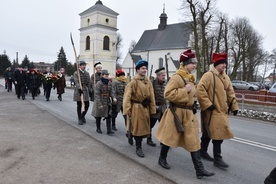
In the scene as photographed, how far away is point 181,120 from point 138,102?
125 cm

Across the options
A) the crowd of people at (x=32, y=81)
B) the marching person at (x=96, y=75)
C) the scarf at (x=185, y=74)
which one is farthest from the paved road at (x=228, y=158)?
the crowd of people at (x=32, y=81)

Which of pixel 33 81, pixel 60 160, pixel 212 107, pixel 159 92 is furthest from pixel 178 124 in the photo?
pixel 33 81

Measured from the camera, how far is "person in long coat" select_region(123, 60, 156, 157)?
5312 mm

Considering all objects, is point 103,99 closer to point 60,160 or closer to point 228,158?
point 60,160

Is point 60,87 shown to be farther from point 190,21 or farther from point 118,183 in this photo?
point 190,21

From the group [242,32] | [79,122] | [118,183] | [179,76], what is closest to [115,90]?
[79,122]

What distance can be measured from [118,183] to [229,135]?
2.11 m

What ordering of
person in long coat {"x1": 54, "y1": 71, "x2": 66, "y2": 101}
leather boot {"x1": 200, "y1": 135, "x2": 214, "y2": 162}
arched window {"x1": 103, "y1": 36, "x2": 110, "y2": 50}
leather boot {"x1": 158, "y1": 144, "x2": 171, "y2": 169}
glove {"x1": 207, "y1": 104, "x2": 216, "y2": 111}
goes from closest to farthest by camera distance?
1. glove {"x1": 207, "y1": 104, "x2": 216, "y2": 111}
2. leather boot {"x1": 158, "y1": 144, "x2": 171, "y2": 169}
3. leather boot {"x1": 200, "y1": 135, "x2": 214, "y2": 162}
4. person in long coat {"x1": 54, "y1": 71, "x2": 66, "y2": 101}
5. arched window {"x1": 103, "y1": 36, "x2": 110, "y2": 50}

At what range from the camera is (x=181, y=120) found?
172 inches

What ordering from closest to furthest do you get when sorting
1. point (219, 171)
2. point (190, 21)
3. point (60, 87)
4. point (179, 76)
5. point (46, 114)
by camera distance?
1. point (179, 76)
2. point (219, 171)
3. point (46, 114)
4. point (60, 87)
5. point (190, 21)

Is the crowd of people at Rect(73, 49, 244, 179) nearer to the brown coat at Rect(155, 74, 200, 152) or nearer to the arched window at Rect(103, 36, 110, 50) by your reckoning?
the brown coat at Rect(155, 74, 200, 152)

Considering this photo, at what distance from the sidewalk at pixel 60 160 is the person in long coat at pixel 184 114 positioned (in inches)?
24.2

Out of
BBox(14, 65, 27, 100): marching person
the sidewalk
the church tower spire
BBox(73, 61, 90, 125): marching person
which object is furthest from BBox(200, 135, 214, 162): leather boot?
the church tower spire

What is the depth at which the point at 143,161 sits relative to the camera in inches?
199
